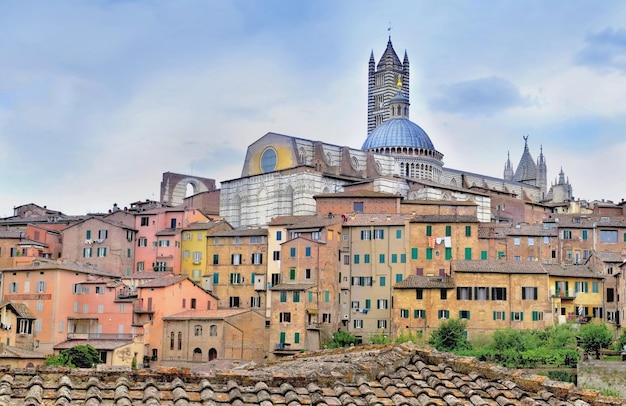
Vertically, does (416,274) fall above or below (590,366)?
above

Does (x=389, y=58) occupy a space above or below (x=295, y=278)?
above

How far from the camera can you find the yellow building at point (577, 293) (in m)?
56.5

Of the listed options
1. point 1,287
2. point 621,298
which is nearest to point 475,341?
point 621,298

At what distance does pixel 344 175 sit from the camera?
262 ft

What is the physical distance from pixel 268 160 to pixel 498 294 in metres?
29.5

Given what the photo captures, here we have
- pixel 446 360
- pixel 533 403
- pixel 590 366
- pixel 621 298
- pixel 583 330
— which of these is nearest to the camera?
pixel 533 403

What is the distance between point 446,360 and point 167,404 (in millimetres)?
3616

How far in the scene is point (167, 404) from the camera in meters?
9.23

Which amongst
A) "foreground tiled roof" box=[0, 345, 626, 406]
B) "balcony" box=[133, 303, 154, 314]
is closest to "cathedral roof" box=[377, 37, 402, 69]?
"balcony" box=[133, 303, 154, 314]

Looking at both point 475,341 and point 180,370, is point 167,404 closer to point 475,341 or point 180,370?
point 180,370

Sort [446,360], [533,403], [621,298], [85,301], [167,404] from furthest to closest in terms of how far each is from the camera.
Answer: [85,301] < [621,298] < [446,360] < [533,403] < [167,404]

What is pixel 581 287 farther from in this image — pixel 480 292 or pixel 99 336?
pixel 99 336

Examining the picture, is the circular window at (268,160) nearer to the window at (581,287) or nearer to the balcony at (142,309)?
the balcony at (142,309)

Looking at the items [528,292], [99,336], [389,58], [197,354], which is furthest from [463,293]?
[389,58]
